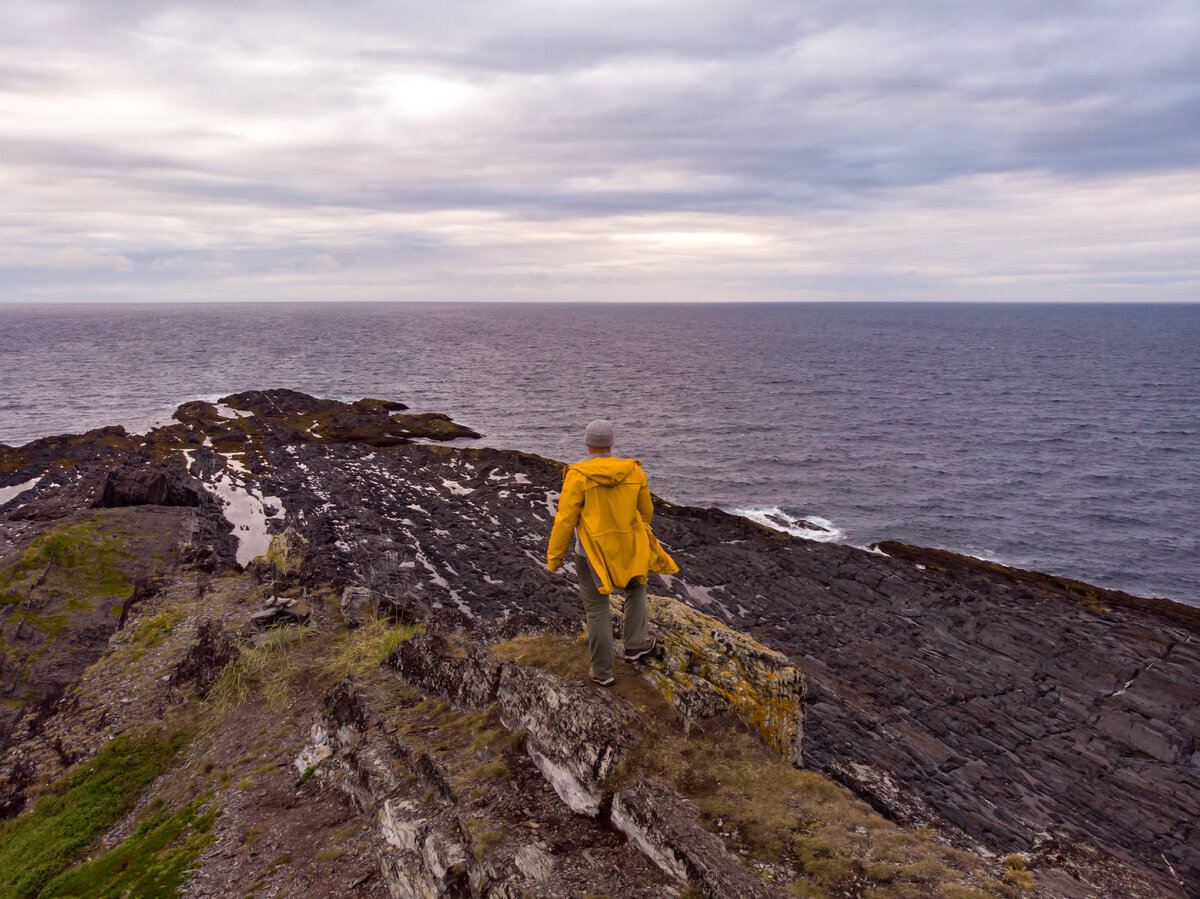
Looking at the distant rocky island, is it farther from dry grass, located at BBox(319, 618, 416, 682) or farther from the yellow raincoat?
the yellow raincoat

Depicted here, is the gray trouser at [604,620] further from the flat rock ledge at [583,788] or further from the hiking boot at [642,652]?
the flat rock ledge at [583,788]

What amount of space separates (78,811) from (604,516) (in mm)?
12601

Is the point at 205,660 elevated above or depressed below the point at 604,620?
below

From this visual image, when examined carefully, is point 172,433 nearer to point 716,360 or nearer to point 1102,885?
point 1102,885

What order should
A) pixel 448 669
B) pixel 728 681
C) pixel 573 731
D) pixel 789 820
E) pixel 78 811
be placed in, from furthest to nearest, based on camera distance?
pixel 78 811, pixel 448 669, pixel 728 681, pixel 573 731, pixel 789 820

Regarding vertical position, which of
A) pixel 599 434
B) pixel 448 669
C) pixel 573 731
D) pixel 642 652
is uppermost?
pixel 599 434

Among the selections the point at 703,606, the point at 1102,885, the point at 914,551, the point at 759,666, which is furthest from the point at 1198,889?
the point at 914,551

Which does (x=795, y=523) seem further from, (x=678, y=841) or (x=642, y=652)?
(x=678, y=841)

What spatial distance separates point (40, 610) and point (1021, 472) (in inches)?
2227

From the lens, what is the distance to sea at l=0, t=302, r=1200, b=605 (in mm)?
36019

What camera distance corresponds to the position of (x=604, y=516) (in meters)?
8.05

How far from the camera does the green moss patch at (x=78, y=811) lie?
34.9 ft

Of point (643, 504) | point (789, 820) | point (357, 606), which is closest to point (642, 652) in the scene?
point (643, 504)

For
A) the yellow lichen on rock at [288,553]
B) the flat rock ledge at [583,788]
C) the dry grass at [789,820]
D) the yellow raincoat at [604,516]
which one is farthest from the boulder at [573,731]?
the yellow lichen on rock at [288,553]
